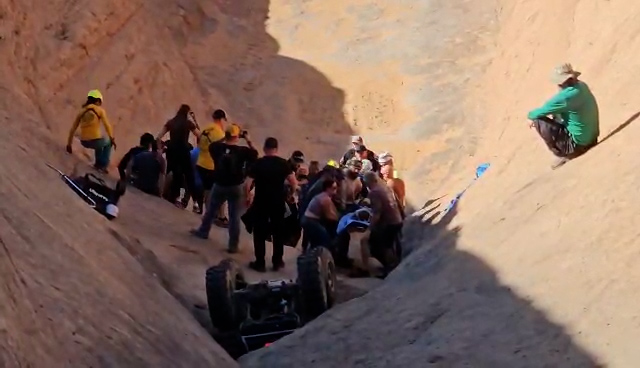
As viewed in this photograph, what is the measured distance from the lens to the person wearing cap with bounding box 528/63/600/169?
9.02 m

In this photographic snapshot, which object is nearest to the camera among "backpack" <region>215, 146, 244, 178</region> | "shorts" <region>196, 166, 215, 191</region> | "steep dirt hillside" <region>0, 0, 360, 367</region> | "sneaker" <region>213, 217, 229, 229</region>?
"steep dirt hillside" <region>0, 0, 360, 367</region>

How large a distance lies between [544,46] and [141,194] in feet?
21.0

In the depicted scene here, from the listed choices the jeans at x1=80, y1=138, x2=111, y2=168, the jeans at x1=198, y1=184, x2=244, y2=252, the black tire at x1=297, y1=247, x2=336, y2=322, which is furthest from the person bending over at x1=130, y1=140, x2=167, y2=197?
the black tire at x1=297, y1=247, x2=336, y2=322

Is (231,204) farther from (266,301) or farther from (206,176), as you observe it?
(266,301)

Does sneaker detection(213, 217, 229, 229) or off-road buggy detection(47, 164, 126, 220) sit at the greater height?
sneaker detection(213, 217, 229, 229)

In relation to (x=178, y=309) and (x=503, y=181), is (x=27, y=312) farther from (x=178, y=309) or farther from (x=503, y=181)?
(x=503, y=181)

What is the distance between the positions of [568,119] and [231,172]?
360 centimetres

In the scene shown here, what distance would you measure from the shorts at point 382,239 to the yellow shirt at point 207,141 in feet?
7.62

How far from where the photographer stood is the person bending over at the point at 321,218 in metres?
10.9

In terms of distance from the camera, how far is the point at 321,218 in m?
11.0

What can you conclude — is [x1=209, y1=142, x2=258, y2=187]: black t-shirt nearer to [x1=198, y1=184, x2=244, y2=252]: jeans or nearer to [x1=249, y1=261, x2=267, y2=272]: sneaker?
[x1=198, y1=184, x2=244, y2=252]: jeans

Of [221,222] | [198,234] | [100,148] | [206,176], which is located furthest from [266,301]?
[100,148]

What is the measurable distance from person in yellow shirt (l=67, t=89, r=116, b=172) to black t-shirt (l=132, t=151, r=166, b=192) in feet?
1.45

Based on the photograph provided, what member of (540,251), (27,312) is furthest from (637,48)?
(27,312)
